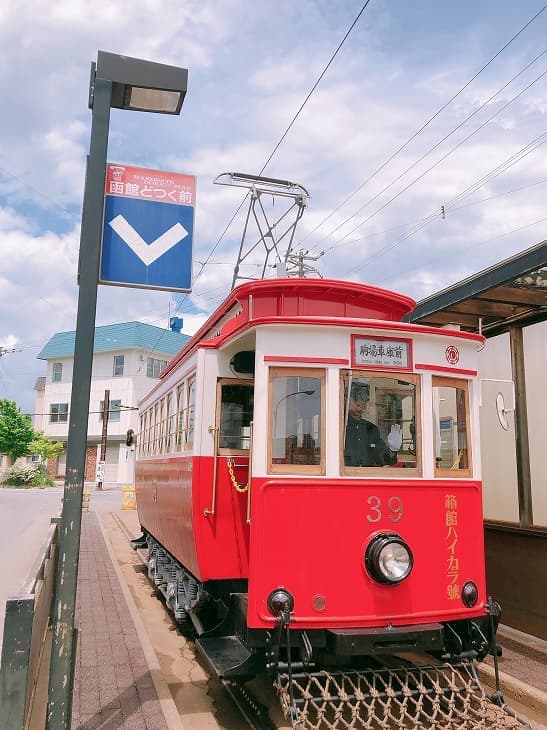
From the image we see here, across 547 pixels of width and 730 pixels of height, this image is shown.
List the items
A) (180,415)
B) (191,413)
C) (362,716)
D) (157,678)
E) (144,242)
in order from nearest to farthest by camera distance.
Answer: (144,242)
(362,716)
(157,678)
(191,413)
(180,415)

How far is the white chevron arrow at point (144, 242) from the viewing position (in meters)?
4.14

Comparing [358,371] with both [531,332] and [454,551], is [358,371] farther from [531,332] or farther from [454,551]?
[531,332]

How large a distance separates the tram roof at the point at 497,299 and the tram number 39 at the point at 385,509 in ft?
6.56

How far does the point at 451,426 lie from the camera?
5102 millimetres

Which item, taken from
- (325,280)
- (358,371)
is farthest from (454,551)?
(325,280)

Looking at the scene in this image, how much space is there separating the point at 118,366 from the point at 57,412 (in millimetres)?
6386

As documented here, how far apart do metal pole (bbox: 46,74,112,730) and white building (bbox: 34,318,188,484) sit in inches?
1459

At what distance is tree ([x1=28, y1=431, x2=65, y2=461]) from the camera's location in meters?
40.2

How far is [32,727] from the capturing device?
4320 mm

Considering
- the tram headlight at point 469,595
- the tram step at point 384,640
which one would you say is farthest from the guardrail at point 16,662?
the tram headlight at point 469,595

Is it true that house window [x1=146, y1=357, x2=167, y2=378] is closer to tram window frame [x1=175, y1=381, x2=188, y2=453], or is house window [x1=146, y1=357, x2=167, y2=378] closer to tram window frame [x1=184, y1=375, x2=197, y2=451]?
tram window frame [x1=175, y1=381, x2=188, y2=453]

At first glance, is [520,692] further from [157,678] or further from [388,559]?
[157,678]

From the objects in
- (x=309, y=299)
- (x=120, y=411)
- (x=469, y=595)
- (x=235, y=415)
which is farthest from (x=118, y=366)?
(x=469, y=595)

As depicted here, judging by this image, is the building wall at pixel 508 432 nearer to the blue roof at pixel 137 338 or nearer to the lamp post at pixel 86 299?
the lamp post at pixel 86 299
